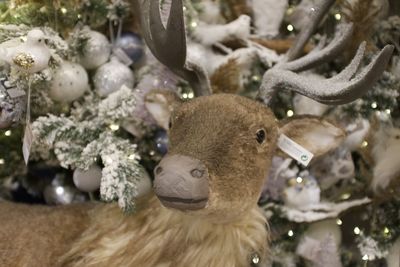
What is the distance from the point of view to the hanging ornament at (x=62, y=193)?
128 cm

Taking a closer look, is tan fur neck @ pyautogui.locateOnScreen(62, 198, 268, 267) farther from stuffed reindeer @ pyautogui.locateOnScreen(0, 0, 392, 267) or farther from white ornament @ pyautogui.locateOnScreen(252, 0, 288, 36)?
white ornament @ pyautogui.locateOnScreen(252, 0, 288, 36)

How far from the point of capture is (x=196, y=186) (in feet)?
2.80

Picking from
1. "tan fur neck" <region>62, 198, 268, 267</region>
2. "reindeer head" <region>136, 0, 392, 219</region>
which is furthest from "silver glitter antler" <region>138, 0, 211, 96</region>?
"tan fur neck" <region>62, 198, 268, 267</region>

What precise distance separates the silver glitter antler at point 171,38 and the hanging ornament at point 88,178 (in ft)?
0.97

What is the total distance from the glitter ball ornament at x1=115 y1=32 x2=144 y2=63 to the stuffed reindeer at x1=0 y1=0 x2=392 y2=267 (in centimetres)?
18

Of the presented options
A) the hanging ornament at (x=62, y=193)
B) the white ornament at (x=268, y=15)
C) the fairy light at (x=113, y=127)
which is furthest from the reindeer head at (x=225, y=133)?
the hanging ornament at (x=62, y=193)

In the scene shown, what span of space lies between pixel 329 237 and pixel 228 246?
0.35m

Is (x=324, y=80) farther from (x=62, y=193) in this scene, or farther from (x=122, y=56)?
(x=62, y=193)

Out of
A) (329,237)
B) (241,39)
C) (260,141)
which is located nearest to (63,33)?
(241,39)

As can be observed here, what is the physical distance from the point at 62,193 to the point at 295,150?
60cm

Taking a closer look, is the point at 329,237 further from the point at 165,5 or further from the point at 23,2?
the point at 23,2

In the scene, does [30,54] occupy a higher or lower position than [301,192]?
higher

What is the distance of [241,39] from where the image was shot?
1.31 metres

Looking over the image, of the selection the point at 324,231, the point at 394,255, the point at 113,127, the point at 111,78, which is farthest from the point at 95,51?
the point at 394,255
